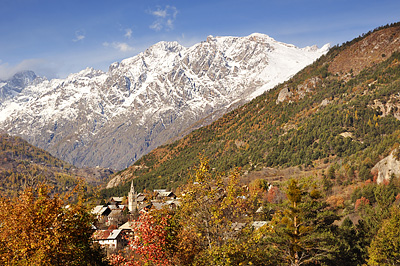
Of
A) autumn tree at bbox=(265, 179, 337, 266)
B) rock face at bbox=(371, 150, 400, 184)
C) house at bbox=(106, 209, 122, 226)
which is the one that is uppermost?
autumn tree at bbox=(265, 179, 337, 266)

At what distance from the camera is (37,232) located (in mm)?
21109

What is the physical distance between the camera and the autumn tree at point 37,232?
20547 millimetres

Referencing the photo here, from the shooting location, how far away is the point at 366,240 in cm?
5262

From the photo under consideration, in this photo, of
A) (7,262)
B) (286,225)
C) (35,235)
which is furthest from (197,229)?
(286,225)

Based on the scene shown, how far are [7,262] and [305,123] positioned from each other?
18141 cm

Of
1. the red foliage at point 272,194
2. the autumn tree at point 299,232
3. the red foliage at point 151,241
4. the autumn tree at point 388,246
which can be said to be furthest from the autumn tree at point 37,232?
the red foliage at point 272,194

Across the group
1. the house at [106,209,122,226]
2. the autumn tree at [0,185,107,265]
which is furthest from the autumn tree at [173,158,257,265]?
the house at [106,209,122,226]

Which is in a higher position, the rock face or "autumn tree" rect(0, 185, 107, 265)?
"autumn tree" rect(0, 185, 107, 265)

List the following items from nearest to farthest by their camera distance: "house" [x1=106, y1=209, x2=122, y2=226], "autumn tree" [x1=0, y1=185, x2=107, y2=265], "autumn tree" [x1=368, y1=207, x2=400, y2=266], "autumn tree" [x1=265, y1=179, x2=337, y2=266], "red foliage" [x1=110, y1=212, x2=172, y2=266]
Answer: "autumn tree" [x1=0, y1=185, x2=107, y2=265], "red foliage" [x1=110, y1=212, x2=172, y2=266], "autumn tree" [x1=265, y1=179, x2=337, y2=266], "autumn tree" [x1=368, y1=207, x2=400, y2=266], "house" [x1=106, y1=209, x2=122, y2=226]

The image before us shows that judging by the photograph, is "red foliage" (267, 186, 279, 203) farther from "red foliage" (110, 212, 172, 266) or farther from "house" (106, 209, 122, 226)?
"red foliage" (110, 212, 172, 266)

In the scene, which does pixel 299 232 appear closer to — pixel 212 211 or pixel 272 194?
pixel 212 211

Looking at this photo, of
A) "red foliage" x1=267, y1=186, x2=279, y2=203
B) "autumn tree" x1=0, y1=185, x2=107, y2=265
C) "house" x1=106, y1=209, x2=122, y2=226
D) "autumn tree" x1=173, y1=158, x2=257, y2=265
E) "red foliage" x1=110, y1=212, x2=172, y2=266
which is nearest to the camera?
"autumn tree" x1=0, y1=185, x2=107, y2=265

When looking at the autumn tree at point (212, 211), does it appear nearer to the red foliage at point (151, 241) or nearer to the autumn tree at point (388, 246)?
the red foliage at point (151, 241)

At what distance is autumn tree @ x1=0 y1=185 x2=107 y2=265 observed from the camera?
67.4 ft
